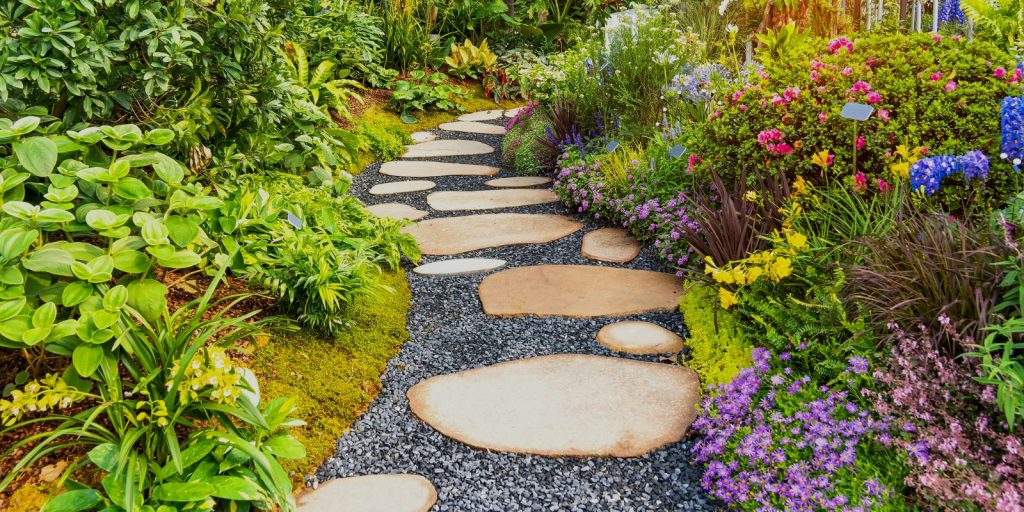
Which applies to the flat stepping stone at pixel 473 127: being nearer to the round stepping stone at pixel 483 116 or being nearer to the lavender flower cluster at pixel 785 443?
the round stepping stone at pixel 483 116

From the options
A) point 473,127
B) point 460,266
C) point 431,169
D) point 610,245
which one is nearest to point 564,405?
point 460,266

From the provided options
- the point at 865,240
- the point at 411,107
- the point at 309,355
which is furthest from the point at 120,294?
the point at 411,107

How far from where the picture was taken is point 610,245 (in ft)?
11.8

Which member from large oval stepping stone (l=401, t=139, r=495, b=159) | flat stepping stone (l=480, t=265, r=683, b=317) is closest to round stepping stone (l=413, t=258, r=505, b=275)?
flat stepping stone (l=480, t=265, r=683, b=317)

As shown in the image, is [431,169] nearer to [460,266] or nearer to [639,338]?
[460,266]

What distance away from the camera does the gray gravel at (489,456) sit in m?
1.85

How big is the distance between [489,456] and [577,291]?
3.85ft

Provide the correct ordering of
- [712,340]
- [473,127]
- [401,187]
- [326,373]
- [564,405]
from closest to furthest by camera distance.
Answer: [564,405], [326,373], [712,340], [401,187], [473,127]

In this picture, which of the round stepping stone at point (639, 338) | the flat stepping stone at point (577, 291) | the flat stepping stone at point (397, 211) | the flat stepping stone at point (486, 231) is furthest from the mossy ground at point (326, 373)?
the flat stepping stone at point (397, 211)

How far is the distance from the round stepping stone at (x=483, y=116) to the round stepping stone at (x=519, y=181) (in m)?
1.89

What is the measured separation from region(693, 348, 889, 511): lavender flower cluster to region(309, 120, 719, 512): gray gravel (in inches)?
4.0

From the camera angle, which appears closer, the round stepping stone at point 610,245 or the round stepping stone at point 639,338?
the round stepping stone at point 639,338

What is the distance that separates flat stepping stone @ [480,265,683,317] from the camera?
2873mm

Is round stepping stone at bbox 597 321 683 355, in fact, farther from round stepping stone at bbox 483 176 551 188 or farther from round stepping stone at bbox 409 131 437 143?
round stepping stone at bbox 409 131 437 143
